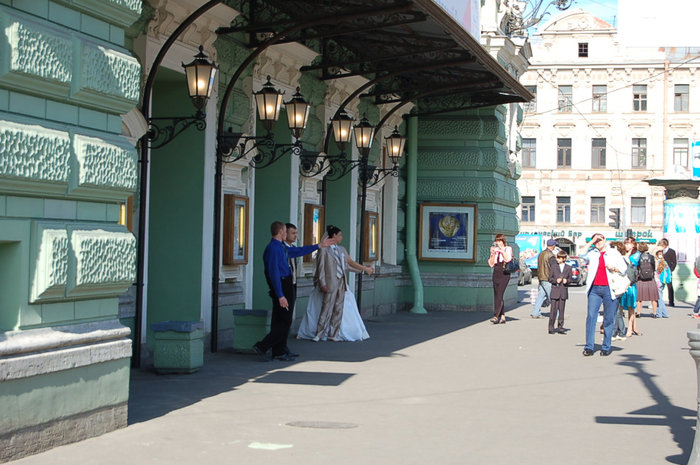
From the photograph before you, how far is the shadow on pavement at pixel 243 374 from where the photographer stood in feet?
30.5

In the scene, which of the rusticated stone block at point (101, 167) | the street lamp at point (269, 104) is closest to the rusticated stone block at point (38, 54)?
the rusticated stone block at point (101, 167)

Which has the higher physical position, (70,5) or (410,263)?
(70,5)

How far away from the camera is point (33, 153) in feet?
22.1

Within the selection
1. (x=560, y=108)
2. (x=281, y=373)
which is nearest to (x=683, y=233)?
(x=281, y=373)

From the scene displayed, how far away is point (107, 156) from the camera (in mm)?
7480

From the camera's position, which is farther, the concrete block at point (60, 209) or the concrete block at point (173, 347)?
the concrete block at point (173, 347)

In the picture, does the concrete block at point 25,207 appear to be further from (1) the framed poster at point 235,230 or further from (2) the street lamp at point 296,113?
(2) the street lamp at point 296,113

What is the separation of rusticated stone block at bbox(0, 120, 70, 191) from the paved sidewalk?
5.83ft

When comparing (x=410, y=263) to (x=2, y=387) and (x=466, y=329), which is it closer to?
(x=466, y=329)

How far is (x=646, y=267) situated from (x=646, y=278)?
0.40 metres

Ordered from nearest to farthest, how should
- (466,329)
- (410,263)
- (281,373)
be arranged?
(281,373), (466,329), (410,263)

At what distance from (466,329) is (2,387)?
42.8 ft

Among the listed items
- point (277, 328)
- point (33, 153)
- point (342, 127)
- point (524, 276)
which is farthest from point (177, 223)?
point (524, 276)

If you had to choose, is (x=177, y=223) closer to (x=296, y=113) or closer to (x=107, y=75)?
(x=296, y=113)
